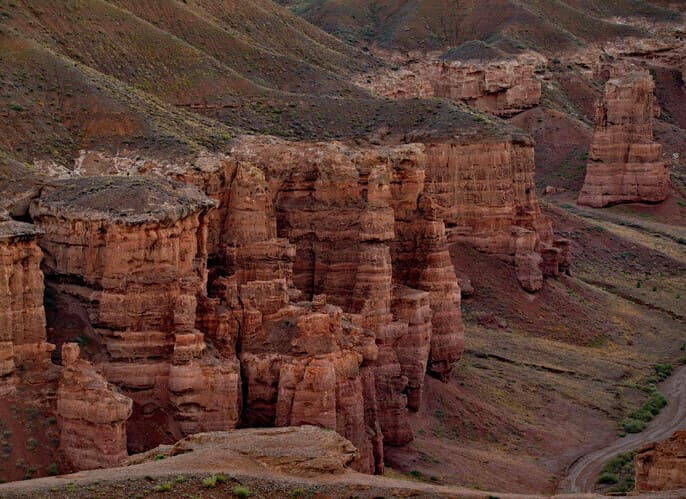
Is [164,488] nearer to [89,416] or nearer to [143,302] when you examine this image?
[89,416]

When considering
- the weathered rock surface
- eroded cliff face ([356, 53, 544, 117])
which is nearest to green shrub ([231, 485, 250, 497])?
the weathered rock surface

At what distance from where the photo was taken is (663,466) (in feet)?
144

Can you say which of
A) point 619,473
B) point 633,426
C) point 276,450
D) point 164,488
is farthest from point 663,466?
point 633,426

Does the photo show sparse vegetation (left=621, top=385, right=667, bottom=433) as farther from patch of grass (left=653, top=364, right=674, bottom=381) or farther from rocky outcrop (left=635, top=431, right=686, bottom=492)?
rocky outcrop (left=635, top=431, right=686, bottom=492)

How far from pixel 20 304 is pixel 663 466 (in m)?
19.2

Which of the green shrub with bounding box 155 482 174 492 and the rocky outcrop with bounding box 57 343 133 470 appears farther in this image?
the rocky outcrop with bounding box 57 343 133 470

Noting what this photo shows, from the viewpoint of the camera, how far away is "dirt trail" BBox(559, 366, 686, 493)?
6028cm

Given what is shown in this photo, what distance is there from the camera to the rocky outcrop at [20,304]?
47750mm

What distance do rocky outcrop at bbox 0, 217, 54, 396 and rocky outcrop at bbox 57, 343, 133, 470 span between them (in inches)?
65.5

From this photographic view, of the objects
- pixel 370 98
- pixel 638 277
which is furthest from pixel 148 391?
pixel 638 277

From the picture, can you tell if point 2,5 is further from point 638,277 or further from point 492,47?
point 492,47

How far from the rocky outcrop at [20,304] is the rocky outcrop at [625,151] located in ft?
239

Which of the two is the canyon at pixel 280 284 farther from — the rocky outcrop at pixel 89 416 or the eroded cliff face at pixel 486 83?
the eroded cliff face at pixel 486 83

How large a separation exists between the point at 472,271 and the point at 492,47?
59.8 metres
